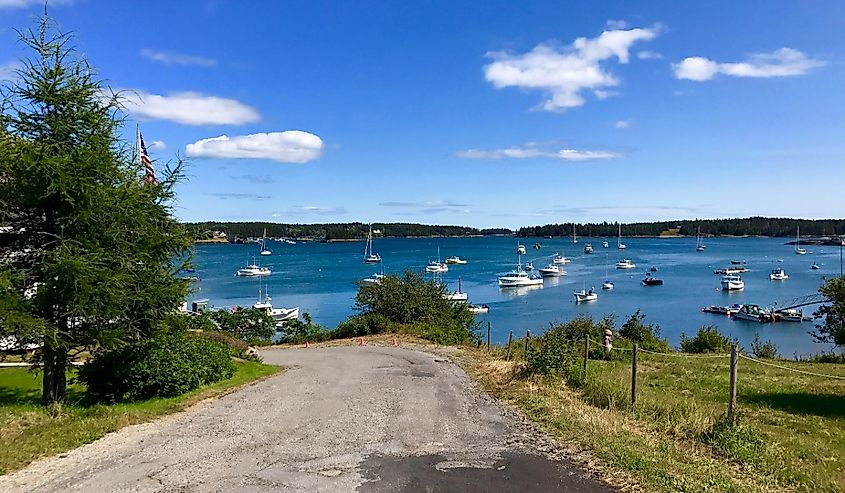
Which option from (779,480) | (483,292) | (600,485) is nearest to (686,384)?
(779,480)

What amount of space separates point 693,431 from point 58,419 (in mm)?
9680

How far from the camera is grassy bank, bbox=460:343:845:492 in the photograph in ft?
23.4

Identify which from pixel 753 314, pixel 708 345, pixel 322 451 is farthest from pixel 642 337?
pixel 753 314

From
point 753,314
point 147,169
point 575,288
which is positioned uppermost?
→ point 147,169

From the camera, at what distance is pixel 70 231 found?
37.4 ft

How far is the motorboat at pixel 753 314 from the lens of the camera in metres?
59.1

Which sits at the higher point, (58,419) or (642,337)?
(58,419)

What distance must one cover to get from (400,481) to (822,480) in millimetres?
5129

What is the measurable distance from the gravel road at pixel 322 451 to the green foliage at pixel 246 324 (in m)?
21.7

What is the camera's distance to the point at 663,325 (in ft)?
184

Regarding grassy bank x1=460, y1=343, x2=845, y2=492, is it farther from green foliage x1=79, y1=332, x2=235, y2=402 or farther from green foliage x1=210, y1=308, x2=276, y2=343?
green foliage x1=210, y1=308, x2=276, y2=343

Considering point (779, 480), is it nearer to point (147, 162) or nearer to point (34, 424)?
point (34, 424)

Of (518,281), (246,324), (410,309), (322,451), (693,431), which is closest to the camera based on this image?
(322,451)

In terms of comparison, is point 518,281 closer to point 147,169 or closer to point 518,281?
point 518,281
